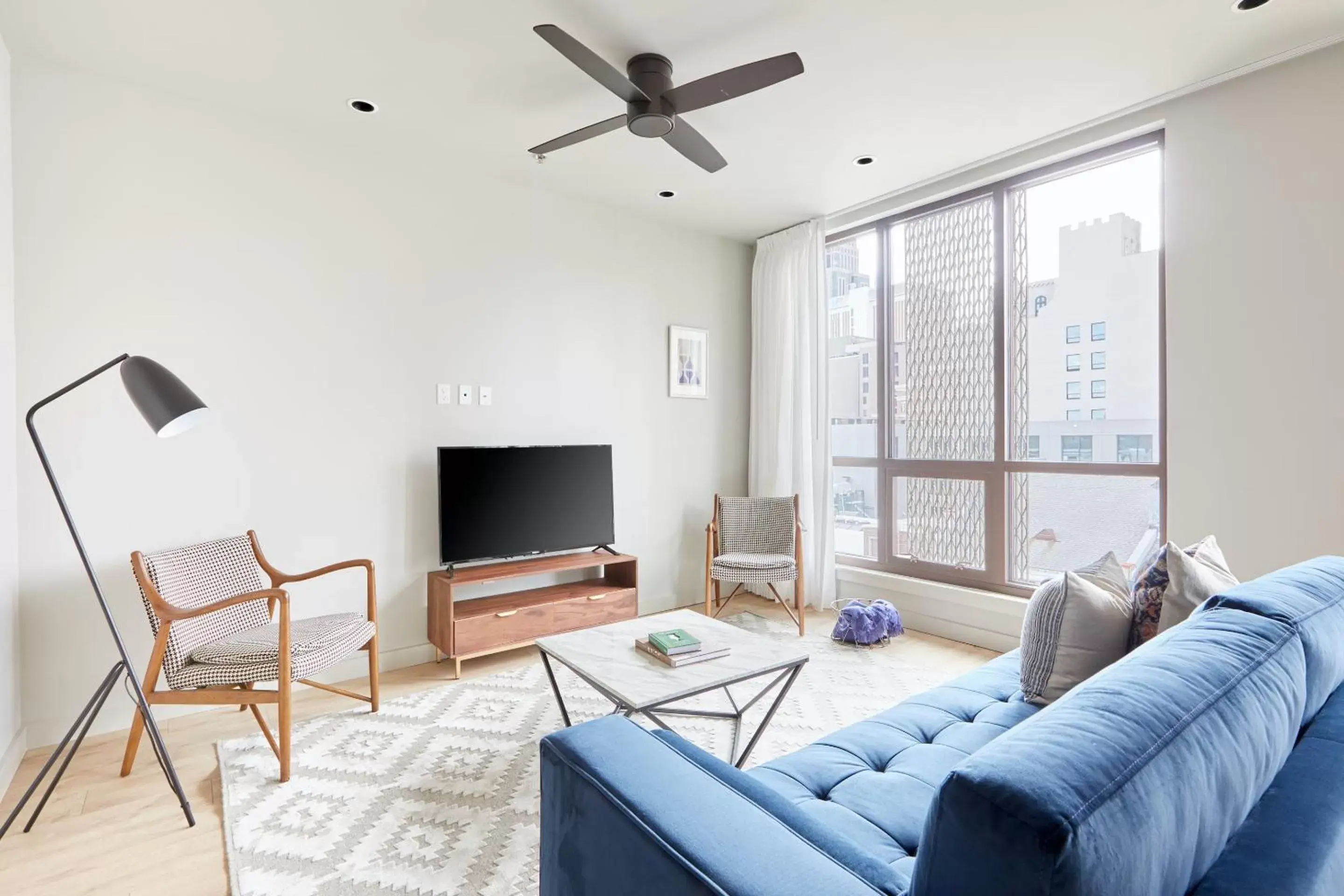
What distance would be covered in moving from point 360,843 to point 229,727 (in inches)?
48.4

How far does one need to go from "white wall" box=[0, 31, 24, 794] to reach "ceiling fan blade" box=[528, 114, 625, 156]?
76.1 inches

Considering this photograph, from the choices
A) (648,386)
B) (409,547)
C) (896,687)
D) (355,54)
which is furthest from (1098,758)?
(648,386)

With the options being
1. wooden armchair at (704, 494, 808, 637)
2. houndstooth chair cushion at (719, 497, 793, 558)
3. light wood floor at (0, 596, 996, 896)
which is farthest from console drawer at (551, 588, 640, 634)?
light wood floor at (0, 596, 996, 896)

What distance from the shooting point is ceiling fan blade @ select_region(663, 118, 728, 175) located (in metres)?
2.56

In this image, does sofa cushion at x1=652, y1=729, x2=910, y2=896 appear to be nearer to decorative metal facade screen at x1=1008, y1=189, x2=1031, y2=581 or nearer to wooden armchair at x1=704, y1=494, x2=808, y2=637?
wooden armchair at x1=704, y1=494, x2=808, y2=637

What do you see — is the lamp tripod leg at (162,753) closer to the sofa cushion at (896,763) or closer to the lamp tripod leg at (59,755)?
the lamp tripod leg at (59,755)

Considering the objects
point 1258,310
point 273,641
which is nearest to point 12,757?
point 273,641

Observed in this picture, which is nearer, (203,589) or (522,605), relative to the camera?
(203,589)

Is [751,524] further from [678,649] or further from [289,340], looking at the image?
[289,340]

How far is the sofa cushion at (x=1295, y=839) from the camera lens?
2.31 ft

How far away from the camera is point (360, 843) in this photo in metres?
1.88

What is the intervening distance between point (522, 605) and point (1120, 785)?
10.3 ft

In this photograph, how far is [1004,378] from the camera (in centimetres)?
363

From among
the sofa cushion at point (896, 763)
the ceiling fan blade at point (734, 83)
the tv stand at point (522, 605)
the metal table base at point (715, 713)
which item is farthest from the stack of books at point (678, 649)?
the ceiling fan blade at point (734, 83)
